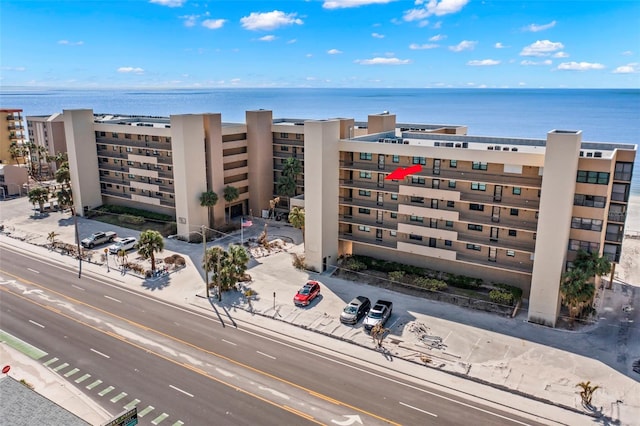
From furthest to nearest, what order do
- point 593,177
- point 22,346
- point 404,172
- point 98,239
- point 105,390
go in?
point 98,239
point 404,172
point 593,177
point 22,346
point 105,390

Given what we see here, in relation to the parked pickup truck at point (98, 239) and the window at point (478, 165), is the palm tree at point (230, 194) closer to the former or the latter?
the parked pickup truck at point (98, 239)

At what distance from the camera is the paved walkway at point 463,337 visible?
35.5 meters

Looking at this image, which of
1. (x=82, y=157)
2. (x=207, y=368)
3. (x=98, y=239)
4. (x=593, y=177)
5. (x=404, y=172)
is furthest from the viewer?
(x=82, y=157)

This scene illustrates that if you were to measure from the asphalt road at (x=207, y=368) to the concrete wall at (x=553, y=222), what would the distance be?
15.7m

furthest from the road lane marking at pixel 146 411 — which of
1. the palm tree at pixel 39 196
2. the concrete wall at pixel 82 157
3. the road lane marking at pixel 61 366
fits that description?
the palm tree at pixel 39 196

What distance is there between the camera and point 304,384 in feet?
115

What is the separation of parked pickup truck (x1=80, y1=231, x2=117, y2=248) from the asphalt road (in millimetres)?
14929

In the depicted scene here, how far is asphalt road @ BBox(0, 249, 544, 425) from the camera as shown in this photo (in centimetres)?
3206

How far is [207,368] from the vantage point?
37094mm

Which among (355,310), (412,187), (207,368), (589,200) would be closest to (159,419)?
(207,368)

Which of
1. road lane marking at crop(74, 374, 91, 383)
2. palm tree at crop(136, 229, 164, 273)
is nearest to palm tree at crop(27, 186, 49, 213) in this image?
palm tree at crop(136, 229, 164, 273)

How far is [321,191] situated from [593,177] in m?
27.7

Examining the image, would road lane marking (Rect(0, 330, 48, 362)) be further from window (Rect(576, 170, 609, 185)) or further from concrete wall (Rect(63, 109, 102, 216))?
window (Rect(576, 170, 609, 185))

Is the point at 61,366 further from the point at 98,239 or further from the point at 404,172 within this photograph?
the point at 404,172
